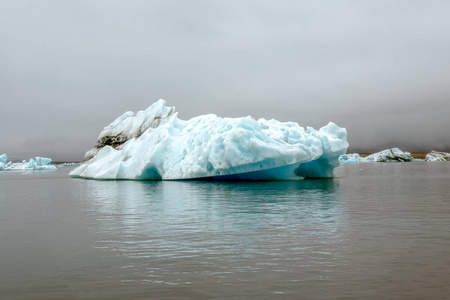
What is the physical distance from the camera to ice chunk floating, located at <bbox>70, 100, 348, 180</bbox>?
87.6 ft

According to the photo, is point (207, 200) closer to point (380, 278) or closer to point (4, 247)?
point (4, 247)

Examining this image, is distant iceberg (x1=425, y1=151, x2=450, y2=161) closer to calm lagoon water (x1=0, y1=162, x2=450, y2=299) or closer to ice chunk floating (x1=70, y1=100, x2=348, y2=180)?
ice chunk floating (x1=70, y1=100, x2=348, y2=180)

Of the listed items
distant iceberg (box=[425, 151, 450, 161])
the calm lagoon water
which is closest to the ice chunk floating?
the calm lagoon water

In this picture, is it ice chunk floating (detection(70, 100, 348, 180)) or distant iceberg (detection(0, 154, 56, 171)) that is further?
distant iceberg (detection(0, 154, 56, 171))

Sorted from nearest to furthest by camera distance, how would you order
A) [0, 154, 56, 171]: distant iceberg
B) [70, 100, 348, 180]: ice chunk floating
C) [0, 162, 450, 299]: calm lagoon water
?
[0, 162, 450, 299]: calm lagoon water, [70, 100, 348, 180]: ice chunk floating, [0, 154, 56, 171]: distant iceberg

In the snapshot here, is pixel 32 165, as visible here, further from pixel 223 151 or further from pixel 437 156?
pixel 437 156

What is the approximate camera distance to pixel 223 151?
2698 centimetres

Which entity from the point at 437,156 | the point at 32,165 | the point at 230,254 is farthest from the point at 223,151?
the point at 437,156

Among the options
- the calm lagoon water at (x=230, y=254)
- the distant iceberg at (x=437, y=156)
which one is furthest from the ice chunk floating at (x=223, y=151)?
the distant iceberg at (x=437, y=156)

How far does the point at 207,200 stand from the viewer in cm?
1733

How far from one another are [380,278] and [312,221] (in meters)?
5.37

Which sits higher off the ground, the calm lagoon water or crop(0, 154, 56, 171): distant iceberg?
crop(0, 154, 56, 171): distant iceberg

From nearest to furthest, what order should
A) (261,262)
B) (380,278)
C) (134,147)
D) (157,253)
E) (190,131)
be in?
(380,278), (261,262), (157,253), (190,131), (134,147)

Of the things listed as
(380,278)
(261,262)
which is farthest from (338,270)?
(261,262)
